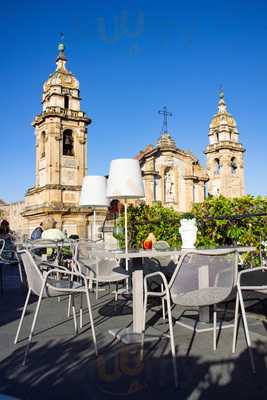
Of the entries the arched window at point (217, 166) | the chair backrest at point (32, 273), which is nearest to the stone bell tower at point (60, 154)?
the arched window at point (217, 166)

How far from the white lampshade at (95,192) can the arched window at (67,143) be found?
1734 cm

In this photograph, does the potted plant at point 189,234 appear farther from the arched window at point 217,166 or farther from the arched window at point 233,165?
the arched window at point 233,165

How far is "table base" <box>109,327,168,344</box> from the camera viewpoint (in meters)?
3.30

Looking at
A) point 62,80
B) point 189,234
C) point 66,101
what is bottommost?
point 189,234

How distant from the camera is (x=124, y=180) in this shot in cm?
396

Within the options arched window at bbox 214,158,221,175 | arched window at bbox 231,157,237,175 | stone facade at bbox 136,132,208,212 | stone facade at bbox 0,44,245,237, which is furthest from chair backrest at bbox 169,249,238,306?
arched window at bbox 231,157,237,175

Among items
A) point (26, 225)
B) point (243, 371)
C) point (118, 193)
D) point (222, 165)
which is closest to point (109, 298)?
point (118, 193)

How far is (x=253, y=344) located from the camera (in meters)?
3.14

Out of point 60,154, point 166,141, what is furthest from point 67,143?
point 166,141

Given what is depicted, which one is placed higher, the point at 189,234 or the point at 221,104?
the point at 221,104

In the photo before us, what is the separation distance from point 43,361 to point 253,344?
167cm

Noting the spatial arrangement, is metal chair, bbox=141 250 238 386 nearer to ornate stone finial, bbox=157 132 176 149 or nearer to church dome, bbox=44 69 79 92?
church dome, bbox=44 69 79 92

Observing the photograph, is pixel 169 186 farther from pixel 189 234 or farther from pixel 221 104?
pixel 189 234

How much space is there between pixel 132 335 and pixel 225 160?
2866cm
